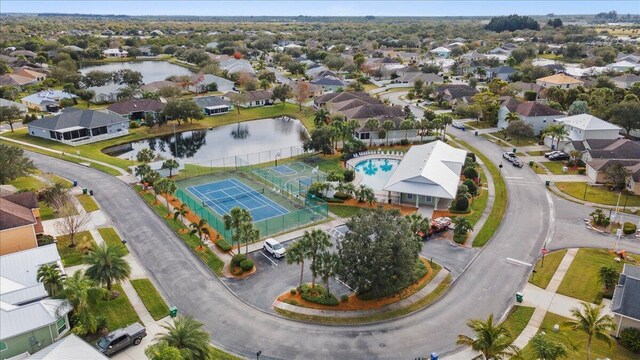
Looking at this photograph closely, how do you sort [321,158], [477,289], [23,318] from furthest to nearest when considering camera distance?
[321,158], [477,289], [23,318]

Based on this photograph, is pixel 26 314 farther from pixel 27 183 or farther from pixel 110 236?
pixel 27 183

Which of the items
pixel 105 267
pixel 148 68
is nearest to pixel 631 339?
pixel 105 267

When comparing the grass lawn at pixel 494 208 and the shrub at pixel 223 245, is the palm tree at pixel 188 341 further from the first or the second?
the grass lawn at pixel 494 208

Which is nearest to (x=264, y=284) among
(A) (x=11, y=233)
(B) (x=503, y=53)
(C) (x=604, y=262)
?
(A) (x=11, y=233)

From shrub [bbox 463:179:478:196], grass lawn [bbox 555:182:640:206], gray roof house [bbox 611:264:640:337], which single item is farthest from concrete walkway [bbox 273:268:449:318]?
grass lawn [bbox 555:182:640:206]

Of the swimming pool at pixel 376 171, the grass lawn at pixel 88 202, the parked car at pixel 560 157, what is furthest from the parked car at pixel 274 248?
the parked car at pixel 560 157

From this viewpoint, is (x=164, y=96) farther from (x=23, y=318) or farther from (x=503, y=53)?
(x=503, y=53)
